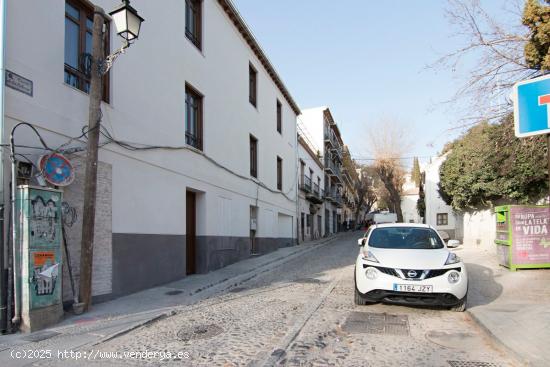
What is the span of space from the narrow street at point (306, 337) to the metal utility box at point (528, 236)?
17.7ft

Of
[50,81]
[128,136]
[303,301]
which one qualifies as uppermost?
[50,81]

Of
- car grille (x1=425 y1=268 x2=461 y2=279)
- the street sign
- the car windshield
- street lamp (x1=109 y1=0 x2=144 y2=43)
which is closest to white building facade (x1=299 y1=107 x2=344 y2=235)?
the car windshield

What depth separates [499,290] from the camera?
886cm

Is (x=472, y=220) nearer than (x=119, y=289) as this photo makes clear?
No

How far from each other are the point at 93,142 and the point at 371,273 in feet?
16.7

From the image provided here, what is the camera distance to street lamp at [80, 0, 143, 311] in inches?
272

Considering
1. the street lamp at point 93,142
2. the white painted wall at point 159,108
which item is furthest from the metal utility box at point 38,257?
the white painted wall at point 159,108

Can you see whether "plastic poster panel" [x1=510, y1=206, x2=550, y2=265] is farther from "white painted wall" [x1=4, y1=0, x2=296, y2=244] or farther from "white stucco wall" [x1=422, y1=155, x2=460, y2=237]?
"white stucco wall" [x1=422, y1=155, x2=460, y2=237]

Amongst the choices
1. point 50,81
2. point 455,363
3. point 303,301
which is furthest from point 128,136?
point 455,363

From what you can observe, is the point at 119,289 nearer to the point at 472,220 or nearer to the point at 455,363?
the point at 455,363

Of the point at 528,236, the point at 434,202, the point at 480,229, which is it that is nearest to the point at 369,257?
the point at 528,236

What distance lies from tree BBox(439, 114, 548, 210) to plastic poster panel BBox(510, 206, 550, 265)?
1.65m

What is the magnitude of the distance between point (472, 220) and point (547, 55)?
46.9 feet

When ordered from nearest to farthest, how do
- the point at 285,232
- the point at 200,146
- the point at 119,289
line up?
the point at 119,289 < the point at 200,146 < the point at 285,232
